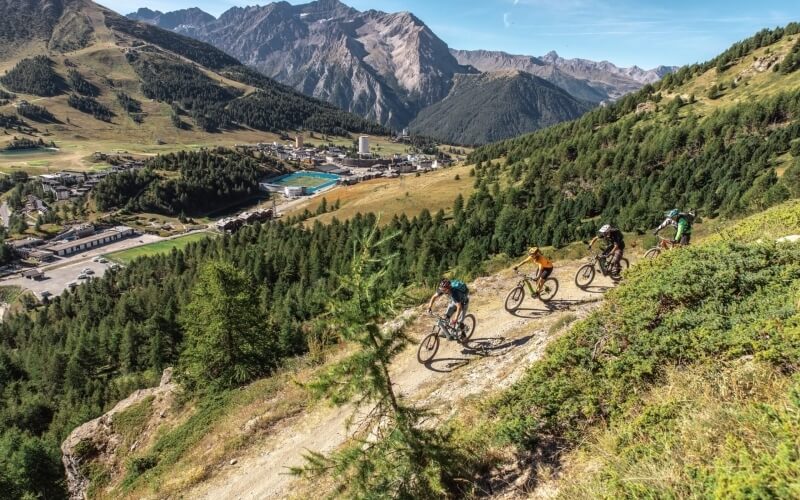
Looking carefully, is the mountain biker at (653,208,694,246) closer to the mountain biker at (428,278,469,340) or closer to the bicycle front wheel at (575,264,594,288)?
→ the bicycle front wheel at (575,264,594,288)

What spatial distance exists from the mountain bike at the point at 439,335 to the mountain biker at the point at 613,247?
729cm

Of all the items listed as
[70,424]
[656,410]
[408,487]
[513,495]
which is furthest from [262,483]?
[70,424]

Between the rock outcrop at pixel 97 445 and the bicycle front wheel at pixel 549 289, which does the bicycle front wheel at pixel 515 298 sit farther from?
the rock outcrop at pixel 97 445

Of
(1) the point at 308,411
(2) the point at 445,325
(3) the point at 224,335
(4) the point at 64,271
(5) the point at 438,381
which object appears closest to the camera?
(5) the point at 438,381

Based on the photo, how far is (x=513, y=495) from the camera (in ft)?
25.9

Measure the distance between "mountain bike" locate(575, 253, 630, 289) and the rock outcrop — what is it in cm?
2262

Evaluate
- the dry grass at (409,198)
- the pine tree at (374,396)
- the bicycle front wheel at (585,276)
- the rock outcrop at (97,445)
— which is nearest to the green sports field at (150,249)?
the dry grass at (409,198)

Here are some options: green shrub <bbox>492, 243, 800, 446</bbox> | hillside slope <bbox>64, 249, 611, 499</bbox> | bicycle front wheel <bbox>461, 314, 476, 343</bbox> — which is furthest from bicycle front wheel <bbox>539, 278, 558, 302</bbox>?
green shrub <bbox>492, 243, 800, 446</bbox>

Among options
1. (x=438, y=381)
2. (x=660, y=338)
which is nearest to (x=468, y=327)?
(x=438, y=381)

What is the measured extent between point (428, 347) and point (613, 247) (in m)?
10.2

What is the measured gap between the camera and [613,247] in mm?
19828

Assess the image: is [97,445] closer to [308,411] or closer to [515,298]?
[308,411]

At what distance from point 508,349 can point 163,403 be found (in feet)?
62.9

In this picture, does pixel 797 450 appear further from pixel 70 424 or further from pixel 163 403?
pixel 70 424
